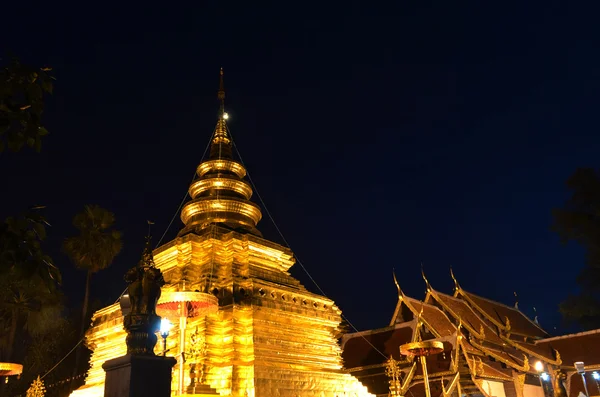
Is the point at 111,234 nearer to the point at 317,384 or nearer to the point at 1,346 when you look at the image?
the point at 1,346

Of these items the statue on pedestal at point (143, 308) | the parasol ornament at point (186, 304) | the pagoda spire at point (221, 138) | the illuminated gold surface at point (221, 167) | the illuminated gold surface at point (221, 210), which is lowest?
the statue on pedestal at point (143, 308)

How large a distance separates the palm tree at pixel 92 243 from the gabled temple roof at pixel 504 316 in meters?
13.8

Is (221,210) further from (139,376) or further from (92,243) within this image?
(139,376)

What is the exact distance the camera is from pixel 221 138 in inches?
724

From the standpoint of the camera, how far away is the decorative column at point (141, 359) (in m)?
4.60

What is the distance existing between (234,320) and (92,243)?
9.32m

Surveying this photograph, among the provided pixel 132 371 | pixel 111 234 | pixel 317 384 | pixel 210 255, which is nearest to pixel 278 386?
pixel 317 384

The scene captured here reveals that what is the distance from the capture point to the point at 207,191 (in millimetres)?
16266

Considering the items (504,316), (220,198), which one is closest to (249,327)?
(220,198)

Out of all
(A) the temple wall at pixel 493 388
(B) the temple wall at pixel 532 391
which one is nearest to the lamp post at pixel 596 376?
(B) the temple wall at pixel 532 391

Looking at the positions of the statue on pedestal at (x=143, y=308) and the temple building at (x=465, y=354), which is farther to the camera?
the temple building at (x=465, y=354)

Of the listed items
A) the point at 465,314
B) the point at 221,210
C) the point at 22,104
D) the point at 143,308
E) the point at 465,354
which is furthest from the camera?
the point at 465,314

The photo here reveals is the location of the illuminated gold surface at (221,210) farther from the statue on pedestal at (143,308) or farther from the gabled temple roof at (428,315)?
the statue on pedestal at (143,308)

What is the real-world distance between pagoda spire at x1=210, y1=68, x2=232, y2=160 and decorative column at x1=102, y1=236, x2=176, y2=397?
12256 millimetres
